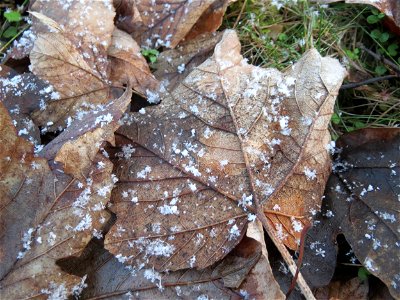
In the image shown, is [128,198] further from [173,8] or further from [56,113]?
[173,8]

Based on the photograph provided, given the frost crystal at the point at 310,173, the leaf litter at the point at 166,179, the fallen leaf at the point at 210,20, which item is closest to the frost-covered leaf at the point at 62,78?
the leaf litter at the point at 166,179

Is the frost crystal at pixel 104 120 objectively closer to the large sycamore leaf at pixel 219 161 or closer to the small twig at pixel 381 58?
the large sycamore leaf at pixel 219 161

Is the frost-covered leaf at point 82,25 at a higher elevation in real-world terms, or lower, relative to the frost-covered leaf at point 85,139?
higher

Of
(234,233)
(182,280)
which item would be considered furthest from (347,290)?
(182,280)

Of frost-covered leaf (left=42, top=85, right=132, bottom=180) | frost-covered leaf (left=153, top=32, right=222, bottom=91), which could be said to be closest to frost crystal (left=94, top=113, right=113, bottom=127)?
frost-covered leaf (left=42, top=85, right=132, bottom=180)

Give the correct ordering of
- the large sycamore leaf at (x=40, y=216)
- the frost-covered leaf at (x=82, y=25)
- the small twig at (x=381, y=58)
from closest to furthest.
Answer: the large sycamore leaf at (x=40, y=216), the frost-covered leaf at (x=82, y=25), the small twig at (x=381, y=58)

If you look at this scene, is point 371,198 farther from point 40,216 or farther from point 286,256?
point 40,216
